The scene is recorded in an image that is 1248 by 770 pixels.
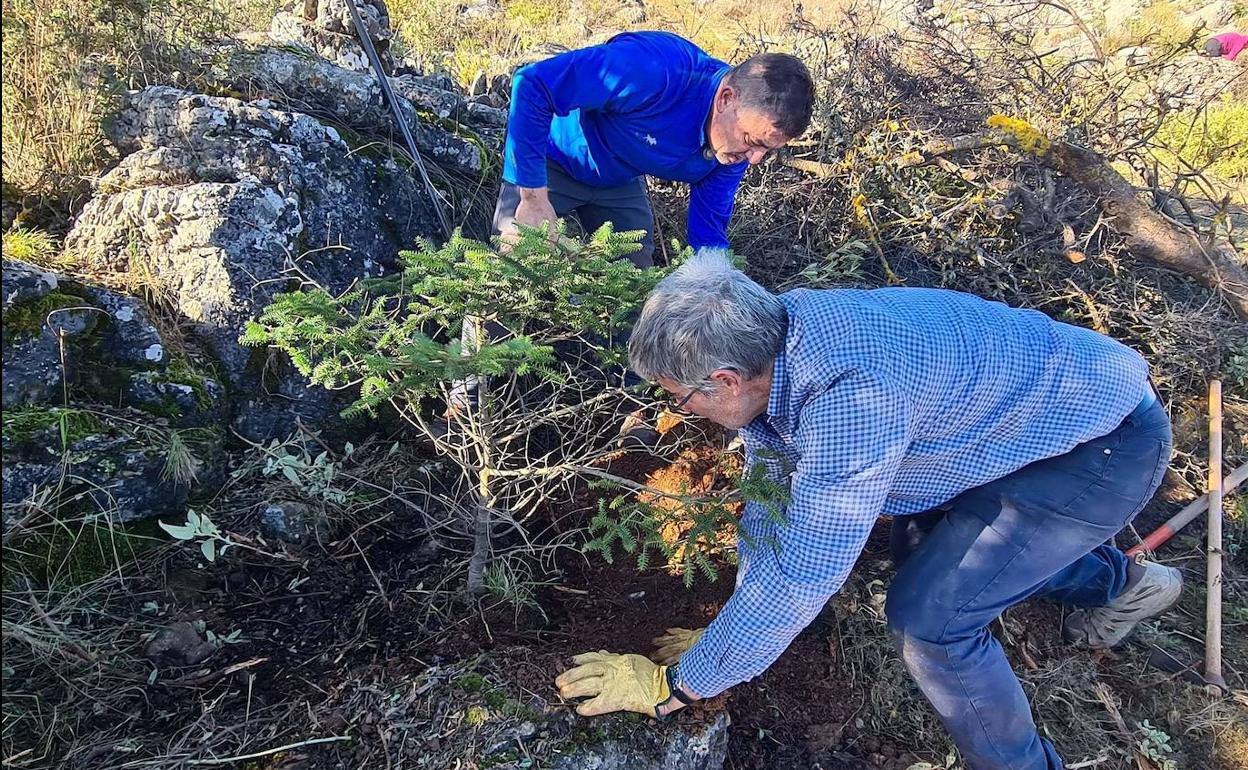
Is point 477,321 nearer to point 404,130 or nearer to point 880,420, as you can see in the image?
point 880,420

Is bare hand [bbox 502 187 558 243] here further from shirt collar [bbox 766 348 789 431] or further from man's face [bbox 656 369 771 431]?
shirt collar [bbox 766 348 789 431]

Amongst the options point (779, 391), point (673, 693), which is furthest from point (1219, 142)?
point (673, 693)

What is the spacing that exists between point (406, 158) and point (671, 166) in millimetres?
1324

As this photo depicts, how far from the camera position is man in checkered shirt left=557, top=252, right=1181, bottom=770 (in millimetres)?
1685

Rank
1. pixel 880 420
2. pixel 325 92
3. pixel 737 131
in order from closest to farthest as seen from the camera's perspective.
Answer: pixel 880 420
pixel 737 131
pixel 325 92

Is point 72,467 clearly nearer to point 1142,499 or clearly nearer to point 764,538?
point 764,538

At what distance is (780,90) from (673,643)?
1910 millimetres

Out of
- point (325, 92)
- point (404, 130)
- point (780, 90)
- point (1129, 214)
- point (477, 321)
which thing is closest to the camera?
point (477, 321)

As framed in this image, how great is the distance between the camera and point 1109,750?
2.51 meters

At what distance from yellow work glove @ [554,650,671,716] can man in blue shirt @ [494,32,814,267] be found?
1530 millimetres

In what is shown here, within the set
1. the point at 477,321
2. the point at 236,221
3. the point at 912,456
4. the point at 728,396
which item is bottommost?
the point at 912,456

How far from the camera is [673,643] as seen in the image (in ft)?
7.48

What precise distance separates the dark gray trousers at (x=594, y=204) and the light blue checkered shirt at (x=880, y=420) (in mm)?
1273

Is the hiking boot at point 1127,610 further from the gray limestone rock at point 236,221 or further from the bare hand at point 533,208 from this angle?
the gray limestone rock at point 236,221
